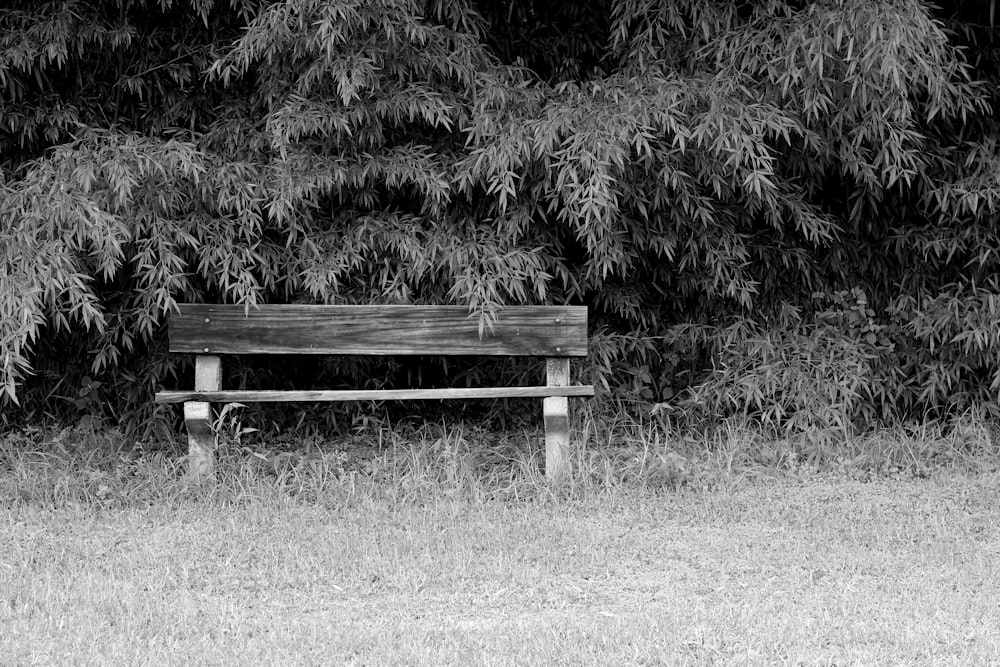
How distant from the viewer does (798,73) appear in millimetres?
4395

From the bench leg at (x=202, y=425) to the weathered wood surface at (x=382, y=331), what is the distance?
0.08m

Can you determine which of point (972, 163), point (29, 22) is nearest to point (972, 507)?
point (972, 163)

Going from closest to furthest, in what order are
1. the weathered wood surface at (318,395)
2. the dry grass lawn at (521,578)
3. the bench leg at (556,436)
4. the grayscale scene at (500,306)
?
the dry grass lawn at (521,578)
the grayscale scene at (500,306)
the weathered wood surface at (318,395)
the bench leg at (556,436)

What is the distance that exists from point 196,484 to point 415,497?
3.40 ft

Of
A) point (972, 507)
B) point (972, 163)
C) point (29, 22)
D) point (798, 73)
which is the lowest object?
point (972, 507)

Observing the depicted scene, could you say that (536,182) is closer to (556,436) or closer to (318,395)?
(556,436)

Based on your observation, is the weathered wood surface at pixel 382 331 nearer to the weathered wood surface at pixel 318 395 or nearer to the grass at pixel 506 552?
the weathered wood surface at pixel 318 395

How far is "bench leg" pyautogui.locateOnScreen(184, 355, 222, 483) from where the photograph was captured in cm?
467

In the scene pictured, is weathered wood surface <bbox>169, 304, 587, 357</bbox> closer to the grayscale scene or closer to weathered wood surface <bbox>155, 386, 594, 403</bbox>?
the grayscale scene

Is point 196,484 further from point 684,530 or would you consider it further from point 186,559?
point 684,530

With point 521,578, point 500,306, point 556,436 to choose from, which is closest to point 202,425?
point 500,306

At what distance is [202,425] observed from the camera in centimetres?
468

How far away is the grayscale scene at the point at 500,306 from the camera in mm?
3861

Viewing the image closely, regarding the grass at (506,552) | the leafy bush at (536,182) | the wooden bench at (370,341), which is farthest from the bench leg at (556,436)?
the leafy bush at (536,182)
